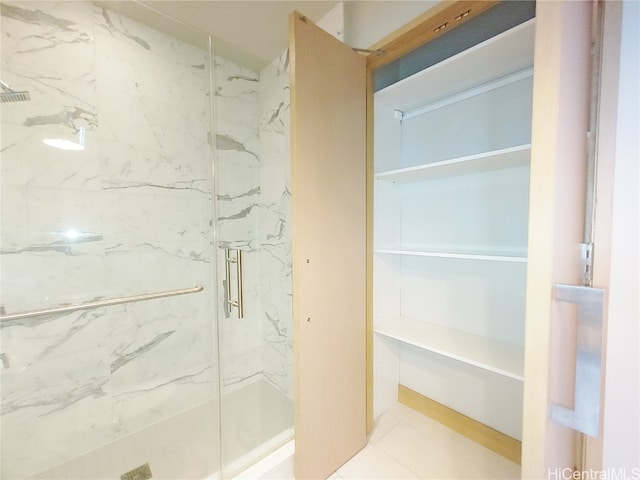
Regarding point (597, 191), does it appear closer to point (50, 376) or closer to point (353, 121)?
point (353, 121)

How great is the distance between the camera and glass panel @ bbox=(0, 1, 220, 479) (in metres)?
1.26

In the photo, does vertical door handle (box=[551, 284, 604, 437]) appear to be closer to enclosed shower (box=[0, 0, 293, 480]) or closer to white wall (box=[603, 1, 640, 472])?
white wall (box=[603, 1, 640, 472])

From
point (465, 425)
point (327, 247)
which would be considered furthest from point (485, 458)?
point (327, 247)

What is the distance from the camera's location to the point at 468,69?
1166mm

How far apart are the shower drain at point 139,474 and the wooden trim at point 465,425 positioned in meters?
1.39

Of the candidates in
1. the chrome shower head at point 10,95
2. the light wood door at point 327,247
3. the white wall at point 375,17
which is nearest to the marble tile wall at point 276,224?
the white wall at point 375,17

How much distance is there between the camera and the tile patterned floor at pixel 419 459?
1212 millimetres

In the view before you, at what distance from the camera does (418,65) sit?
1388 mm

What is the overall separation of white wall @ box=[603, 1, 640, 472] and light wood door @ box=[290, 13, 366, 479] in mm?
831

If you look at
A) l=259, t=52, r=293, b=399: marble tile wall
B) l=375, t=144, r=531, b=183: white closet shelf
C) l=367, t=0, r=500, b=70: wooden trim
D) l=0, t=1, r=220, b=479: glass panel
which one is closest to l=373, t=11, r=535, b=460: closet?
l=375, t=144, r=531, b=183: white closet shelf

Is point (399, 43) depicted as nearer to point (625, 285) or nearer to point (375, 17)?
point (375, 17)

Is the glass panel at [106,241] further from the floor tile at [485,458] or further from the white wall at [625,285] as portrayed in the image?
the white wall at [625,285]

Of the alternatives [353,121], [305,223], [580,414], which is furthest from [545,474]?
[353,121]
